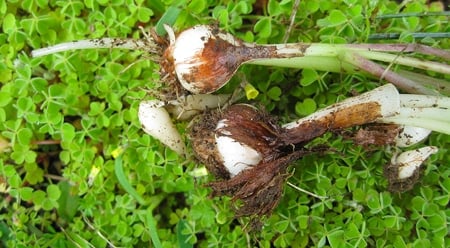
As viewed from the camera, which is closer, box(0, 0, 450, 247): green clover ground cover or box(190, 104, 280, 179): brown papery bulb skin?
box(190, 104, 280, 179): brown papery bulb skin

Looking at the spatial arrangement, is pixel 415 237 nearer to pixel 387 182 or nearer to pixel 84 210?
pixel 387 182

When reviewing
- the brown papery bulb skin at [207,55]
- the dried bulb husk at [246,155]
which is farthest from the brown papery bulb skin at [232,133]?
the brown papery bulb skin at [207,55]

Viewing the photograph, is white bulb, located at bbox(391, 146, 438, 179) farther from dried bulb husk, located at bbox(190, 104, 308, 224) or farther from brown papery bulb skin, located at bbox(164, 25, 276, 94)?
brown papery bulb skin, located at bbox(164, 25, 276, 94)

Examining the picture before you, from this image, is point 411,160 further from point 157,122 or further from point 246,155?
point 157,122

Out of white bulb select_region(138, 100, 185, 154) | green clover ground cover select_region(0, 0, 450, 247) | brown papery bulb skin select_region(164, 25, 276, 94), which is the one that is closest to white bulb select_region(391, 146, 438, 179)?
green clover ground cover select_region(0, 0, 450, 247)

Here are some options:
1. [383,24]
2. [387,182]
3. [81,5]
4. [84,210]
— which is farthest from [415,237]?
[81,5]

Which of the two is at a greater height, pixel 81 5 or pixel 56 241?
pixel 81 5

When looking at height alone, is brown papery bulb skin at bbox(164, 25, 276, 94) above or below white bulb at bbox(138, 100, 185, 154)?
above

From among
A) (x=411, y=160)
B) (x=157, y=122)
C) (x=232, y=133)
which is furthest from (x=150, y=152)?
(x=411, y=160)
